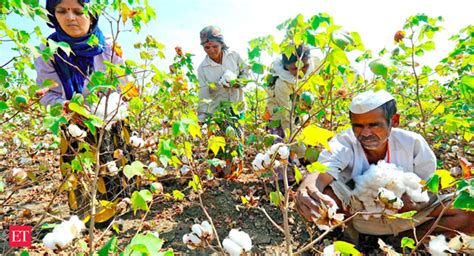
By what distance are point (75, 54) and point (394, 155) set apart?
5.35ft

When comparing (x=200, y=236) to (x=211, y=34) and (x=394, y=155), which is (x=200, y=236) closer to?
(x=394, y=155)

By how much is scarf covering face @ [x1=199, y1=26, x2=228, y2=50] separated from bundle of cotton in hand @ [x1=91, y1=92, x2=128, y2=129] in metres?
1.30

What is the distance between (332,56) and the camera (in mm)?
1114

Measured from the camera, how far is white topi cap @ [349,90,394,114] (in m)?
1.53

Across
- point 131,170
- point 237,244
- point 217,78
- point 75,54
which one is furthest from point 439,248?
point 217,78

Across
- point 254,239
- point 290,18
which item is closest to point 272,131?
point 254,239

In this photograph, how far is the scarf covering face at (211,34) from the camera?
2746 mm

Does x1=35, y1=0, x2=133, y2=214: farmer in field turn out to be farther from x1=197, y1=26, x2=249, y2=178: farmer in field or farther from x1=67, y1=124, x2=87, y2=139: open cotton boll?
x1=197, y1=26, x2=249, y2=178: farmer in field

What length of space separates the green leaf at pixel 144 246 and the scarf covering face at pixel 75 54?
4.06 feet

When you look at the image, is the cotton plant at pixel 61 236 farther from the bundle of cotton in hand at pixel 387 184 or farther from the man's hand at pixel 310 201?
the bundle of cotton in hand at pixel 387 184

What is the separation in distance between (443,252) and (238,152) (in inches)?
73.9

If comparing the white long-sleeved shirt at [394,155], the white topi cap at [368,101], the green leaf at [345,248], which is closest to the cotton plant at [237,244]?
the green leaf at [345,248]

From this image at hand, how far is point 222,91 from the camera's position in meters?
2.97

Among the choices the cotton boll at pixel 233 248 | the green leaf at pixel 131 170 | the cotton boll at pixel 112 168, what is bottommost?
the cotton boll at pixel 233 248
